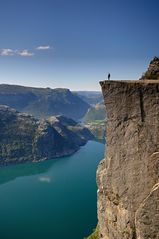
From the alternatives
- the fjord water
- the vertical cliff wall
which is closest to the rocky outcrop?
the vertical cliff wall

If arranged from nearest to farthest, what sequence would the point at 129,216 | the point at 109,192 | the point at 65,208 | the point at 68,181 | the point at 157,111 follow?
1. the point at 157,111
2. the point at 129,216
3. the point at 109,192
4. the point at 65,208
5. the point at 68,181

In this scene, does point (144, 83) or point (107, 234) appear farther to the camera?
point (107, 234)

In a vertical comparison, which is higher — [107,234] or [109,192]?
[109,192]

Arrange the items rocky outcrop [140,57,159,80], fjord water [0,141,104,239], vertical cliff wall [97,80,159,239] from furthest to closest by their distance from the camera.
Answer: fjord water [0,141,104,239] < rocky outcrop [140,57,159,80] < vertical cliff wall [97,80,159,239]

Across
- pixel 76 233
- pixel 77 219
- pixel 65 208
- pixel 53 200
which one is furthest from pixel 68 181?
pixel 76 233

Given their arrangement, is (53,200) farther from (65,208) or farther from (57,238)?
(57,238)

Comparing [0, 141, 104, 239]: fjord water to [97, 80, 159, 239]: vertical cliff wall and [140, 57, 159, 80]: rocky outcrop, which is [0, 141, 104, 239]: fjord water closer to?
[97, 80, 159, 239]: vertical cliff wall
